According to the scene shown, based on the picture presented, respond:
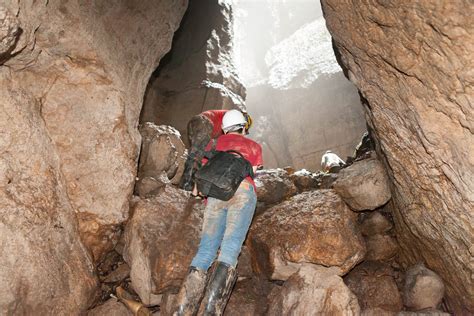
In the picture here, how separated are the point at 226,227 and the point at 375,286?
1.77 meters

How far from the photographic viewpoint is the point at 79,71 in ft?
12.7

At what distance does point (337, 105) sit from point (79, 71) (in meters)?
11.9

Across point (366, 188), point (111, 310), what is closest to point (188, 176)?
point (111, 310)

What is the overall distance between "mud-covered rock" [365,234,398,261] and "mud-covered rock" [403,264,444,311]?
1.57 ft

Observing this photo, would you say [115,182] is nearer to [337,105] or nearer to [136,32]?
[136,32]

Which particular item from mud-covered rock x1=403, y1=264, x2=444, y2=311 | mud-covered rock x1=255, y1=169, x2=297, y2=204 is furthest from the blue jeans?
mud-covered rock x1=403, y1=264, x2=444, y2=311

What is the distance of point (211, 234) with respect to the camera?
3.47m

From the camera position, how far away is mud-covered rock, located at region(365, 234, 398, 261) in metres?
4.22

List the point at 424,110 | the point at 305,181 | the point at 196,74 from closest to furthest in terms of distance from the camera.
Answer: the point at 424,110, the point at 305,181, the point at 196,74

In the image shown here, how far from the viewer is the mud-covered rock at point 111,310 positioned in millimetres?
3645

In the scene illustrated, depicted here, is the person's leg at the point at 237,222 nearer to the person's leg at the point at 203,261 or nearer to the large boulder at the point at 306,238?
the person's leg at the point at 203,261

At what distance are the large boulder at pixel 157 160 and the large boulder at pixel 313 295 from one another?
196 cm

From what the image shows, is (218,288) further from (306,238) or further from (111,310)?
(111,310)

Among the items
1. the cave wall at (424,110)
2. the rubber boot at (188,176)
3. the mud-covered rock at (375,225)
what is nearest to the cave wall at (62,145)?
the rubber boot at (188,176)
